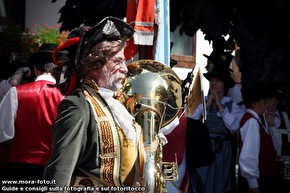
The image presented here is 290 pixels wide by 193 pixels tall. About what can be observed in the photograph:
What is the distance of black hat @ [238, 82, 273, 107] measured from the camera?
7.23 metres

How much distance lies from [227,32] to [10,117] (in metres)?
3.46

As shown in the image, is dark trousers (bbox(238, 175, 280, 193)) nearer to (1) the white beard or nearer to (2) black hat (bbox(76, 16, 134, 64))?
(1) the white beard

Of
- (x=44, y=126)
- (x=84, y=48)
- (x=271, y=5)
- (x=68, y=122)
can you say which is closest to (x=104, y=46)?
(x=84, y=48)

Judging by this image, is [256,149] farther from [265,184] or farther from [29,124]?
[29,124]

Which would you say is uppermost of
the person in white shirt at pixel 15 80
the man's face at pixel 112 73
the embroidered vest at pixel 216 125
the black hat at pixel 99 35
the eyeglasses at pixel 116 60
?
the black hat at pixel 99 35

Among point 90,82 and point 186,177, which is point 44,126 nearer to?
point 186,177

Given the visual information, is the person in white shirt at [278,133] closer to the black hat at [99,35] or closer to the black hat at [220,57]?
the black hat at [220,57]

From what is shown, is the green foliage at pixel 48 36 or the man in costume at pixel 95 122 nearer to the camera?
the man in costume at pixel 95 122

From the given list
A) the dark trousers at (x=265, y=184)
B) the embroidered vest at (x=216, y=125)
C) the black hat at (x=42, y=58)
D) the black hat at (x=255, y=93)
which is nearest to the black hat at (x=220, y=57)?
the embroidered vest at (x=216, y=125)

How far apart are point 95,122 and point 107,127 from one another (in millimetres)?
65

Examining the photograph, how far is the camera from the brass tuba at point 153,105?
151 inches

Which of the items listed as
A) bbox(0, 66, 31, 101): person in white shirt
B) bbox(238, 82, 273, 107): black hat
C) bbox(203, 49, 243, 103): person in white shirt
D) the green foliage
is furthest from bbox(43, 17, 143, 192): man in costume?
the green foliage

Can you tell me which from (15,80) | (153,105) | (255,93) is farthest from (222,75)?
(153,105)

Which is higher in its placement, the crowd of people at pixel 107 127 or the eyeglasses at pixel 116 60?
the eyeglasses at pixel 116 60
